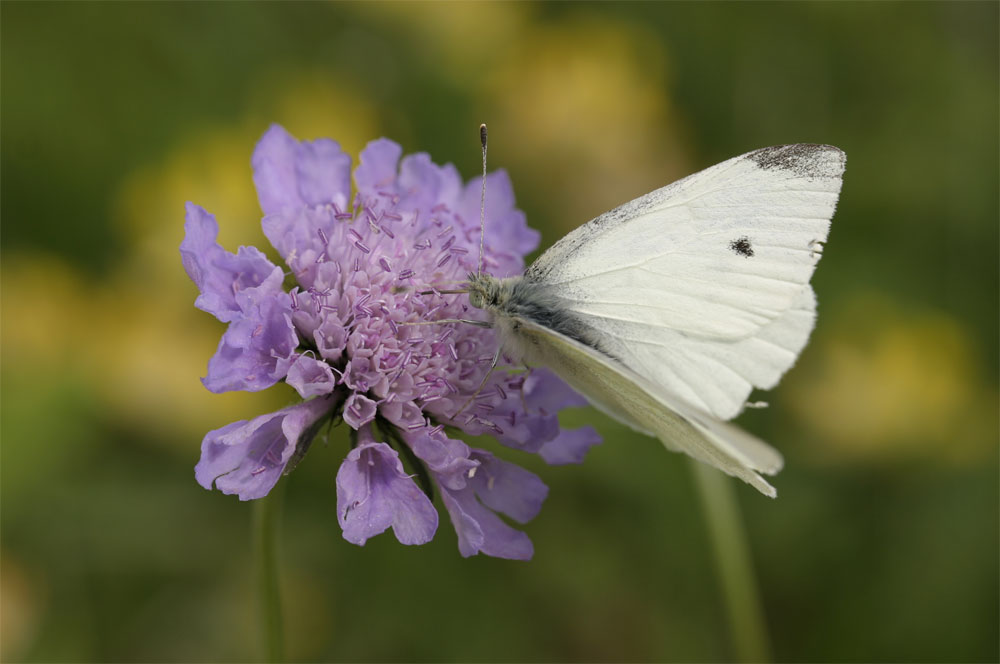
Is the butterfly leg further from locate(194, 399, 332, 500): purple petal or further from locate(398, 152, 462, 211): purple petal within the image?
locate(398, 152, 462, 211): purple petal

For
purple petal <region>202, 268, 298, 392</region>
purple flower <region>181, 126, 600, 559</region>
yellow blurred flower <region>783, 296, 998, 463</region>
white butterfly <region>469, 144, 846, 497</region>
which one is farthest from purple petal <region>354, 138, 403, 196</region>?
yellow blurred flower <region>783, 296, 998, 463</region>

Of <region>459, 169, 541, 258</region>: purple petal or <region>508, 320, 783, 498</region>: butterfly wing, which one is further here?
<region>459, 169, 541, 258</region>: purple petal

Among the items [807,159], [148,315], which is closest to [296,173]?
[807,159]

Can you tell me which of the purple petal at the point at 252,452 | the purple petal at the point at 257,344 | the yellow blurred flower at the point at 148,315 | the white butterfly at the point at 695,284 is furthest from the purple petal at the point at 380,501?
the yellow blurred flower at the point at 148,315

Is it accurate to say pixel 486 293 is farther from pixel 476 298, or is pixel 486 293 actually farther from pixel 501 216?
pixel 501 216

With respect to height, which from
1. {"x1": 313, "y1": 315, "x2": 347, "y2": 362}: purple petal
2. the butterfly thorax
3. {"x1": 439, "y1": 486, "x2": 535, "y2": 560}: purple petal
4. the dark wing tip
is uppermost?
the dark wing tip

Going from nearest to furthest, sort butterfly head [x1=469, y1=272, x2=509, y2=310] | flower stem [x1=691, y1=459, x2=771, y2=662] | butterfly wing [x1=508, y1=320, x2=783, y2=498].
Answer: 1. butterfly wing [x1=508, y1=320, x2=783, y2=498]
2. butterfly head [x1=469, y1=272, x2=509, y2=310]
3. flower stem [x1=691, y1=459, x2=771, y2=662]
